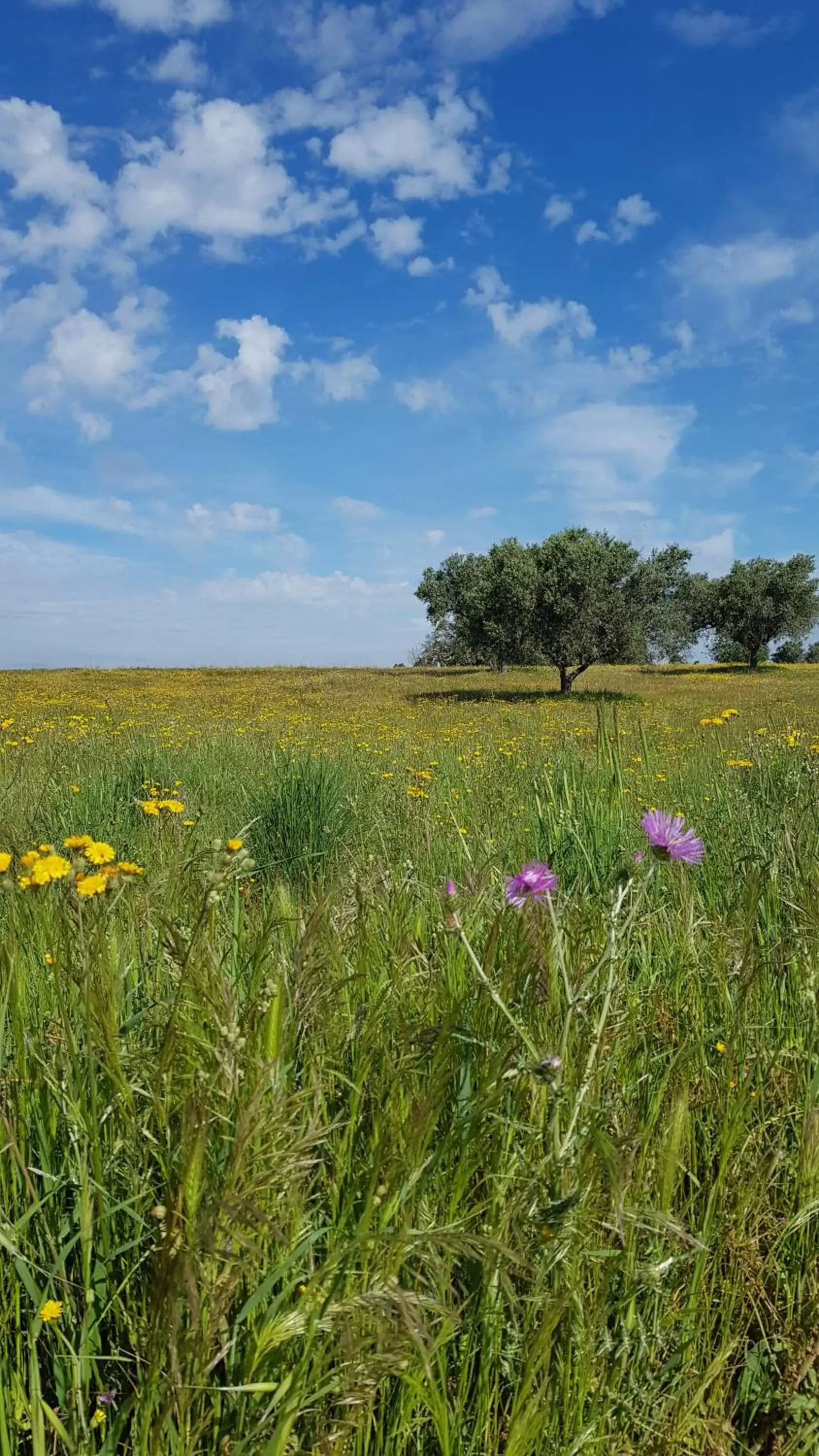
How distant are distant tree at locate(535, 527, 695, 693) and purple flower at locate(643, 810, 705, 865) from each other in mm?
33746

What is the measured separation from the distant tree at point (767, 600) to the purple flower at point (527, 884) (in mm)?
57261

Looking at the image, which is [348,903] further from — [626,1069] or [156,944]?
[626,1069]

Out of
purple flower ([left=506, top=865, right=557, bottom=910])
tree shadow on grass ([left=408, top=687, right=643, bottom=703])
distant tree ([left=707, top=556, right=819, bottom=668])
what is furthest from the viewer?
distant tree ([left=707, top=556, right=819, bottom=668])

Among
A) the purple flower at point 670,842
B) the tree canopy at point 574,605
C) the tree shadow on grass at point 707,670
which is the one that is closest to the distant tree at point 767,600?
the tree shadow on grass at point 707,670

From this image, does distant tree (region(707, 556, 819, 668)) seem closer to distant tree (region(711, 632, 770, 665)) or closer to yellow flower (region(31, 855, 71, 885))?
distant tree (region(711, 632, 770, 665))

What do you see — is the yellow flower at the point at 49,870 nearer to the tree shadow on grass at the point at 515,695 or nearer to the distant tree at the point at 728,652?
the tree shadow on grass at the point at 515,695

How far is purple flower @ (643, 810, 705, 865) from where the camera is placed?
167 cm

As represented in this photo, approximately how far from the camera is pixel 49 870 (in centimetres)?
196

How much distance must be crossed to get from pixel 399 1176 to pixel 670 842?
855mm

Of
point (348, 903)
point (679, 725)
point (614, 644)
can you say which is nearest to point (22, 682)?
point (614, 644)

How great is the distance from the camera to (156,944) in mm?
2121

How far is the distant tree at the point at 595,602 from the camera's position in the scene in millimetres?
34844

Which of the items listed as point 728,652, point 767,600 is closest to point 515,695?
point 767,600

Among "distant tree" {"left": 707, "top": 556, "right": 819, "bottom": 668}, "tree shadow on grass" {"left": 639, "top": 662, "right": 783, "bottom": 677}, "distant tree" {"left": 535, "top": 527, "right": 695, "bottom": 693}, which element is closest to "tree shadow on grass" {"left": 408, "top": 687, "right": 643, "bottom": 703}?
"distant tree" {"left": 535, "top": 527, "right": 695, "bottom": 693}
